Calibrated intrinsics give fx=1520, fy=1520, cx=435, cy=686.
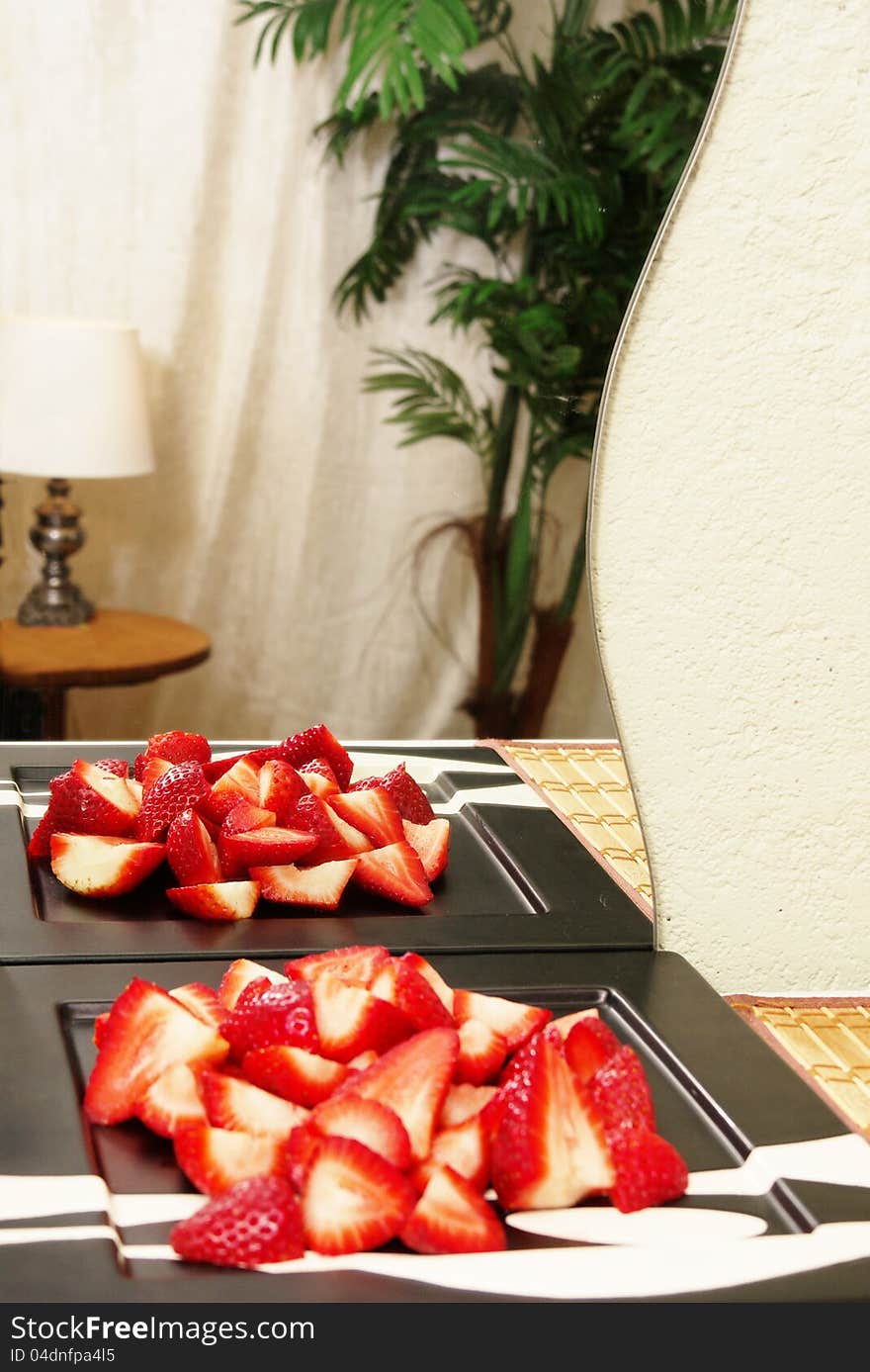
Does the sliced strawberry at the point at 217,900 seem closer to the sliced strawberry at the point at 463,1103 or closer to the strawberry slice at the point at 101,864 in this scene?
the strawberry slice at the point at 101,864

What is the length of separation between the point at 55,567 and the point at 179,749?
1704mm

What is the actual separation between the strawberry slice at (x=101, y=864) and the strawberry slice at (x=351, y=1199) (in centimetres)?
40

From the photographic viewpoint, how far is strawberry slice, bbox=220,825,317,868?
985mm

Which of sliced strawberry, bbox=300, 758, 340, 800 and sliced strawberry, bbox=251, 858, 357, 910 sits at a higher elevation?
sliced strawberry, bbox=300, 758, 340, 800

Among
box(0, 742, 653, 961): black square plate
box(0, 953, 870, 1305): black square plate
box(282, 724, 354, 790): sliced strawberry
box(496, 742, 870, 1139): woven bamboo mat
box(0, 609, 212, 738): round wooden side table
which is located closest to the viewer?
box(0, 953, 870, 1305): black square plate

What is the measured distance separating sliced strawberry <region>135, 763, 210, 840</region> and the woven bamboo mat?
29cm

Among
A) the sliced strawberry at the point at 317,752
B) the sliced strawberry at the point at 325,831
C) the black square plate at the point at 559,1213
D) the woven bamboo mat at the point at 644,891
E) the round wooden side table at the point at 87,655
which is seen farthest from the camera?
the round wooden side table at the point at 87,655

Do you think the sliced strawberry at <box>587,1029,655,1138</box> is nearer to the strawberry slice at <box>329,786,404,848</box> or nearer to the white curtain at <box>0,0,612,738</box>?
the strawberry slice at <box>329,786,404,848</box>

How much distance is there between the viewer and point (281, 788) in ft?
3.44

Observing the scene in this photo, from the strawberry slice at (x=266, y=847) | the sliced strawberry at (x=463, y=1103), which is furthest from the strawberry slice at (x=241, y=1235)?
the strawberry slice at (x=266, y=847)

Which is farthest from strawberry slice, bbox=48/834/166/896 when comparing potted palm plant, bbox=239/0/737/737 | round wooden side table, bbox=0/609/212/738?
potted palm plant, bbox=239/0/737/737

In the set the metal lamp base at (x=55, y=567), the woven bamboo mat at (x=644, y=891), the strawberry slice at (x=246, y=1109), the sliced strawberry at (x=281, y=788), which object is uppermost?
the strawberry slice at (x=246, y=1109)

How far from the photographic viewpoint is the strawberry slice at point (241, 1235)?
58 cm

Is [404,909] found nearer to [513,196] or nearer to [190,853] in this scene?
[190,853]
